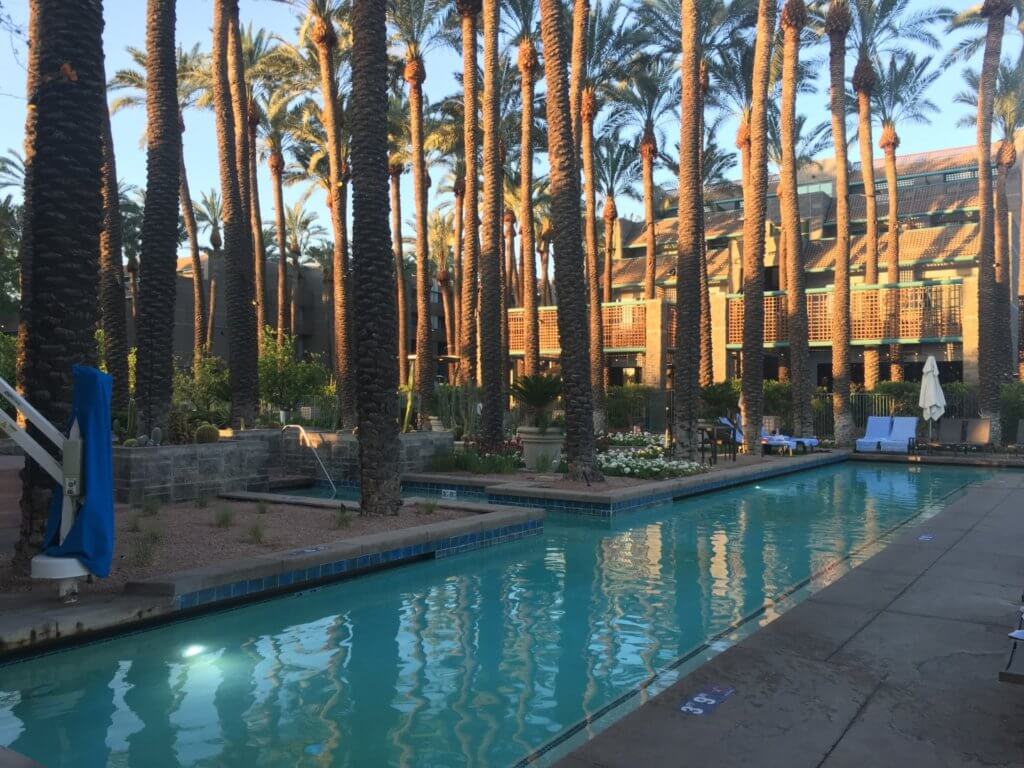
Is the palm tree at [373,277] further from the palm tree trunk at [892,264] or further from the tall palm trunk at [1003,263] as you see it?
the tall palm trunk at [1003,263]

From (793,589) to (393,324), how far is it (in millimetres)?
5700

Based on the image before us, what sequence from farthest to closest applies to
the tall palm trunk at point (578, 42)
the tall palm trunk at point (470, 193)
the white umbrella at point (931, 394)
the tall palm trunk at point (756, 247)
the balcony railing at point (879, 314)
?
the balcony railing at point (879, 314), the white umbrella at point (931, 394), the tall palm trunk at point (756, 247), the tall palm trunk at point (470, 193), the tall palm trunk at point (578, 42)

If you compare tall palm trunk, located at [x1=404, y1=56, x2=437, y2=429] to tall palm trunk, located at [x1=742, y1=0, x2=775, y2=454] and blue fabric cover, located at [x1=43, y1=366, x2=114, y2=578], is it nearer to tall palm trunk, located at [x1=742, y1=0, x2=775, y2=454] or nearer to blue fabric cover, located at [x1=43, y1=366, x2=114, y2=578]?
tall palm trunk, located at [x1=742, y1=0, x2=775, y2=454]

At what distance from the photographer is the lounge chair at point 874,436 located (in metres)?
23.5

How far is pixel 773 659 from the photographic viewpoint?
4.84 metres

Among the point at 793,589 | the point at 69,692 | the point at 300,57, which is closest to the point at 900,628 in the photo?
the point at 793,589

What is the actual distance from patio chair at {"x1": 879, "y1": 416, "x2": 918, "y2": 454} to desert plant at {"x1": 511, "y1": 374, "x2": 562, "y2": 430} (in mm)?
11812

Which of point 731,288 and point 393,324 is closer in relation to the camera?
point 393,324

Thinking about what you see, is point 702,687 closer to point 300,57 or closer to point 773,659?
point 773,659

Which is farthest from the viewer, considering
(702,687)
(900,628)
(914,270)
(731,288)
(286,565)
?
(731,288)

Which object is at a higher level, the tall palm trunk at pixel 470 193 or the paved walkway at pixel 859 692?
the tall palm trunk at pixel 470 193

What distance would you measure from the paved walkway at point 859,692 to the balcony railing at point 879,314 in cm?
2447

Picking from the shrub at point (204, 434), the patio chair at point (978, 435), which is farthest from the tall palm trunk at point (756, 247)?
the shrub at point (204, 434)

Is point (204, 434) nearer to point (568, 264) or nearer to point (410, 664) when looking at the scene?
point (568, 264)
